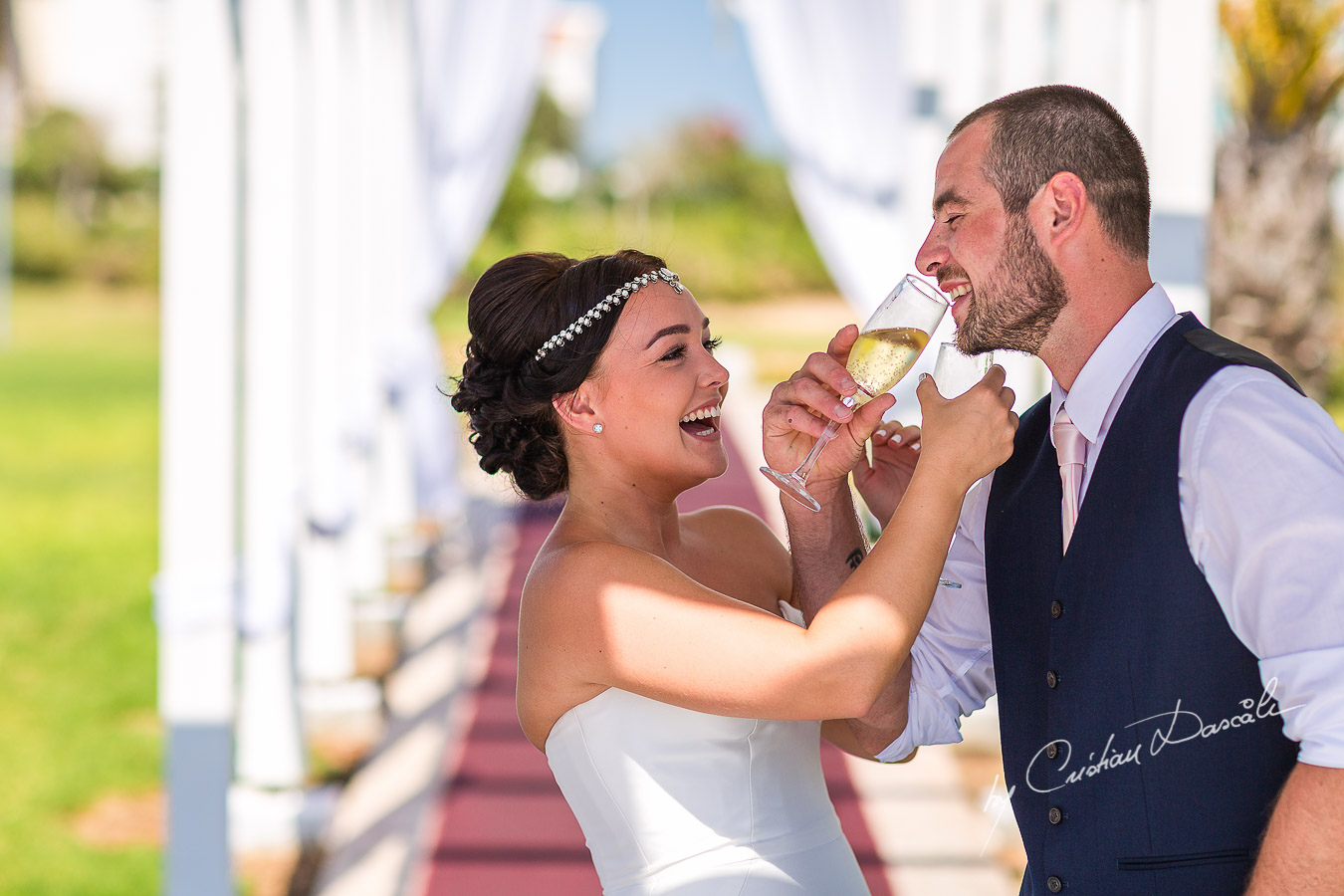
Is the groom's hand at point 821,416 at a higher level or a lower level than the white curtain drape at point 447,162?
lower

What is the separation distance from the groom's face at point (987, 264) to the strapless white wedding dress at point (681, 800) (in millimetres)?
788

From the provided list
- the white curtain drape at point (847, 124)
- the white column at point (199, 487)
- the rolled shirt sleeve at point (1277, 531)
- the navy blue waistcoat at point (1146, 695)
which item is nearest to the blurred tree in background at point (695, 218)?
the white curtain drape at point (847, 124)

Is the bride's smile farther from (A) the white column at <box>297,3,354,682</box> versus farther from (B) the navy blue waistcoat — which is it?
(A) the white column at <box>297,3,354,682</box>

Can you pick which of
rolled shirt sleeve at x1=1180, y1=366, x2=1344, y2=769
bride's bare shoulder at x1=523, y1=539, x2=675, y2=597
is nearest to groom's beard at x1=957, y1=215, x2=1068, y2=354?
rolled shirt sleeve at x1=1180, y1=366, x2=1344, y2=769

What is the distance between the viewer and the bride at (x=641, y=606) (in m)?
1.81

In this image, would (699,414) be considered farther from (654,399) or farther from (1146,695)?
(1146,695)

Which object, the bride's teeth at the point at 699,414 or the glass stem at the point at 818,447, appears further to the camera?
the bride's teeth at the point at 699,414

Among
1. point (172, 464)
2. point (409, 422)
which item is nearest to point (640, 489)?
point (172, 464)

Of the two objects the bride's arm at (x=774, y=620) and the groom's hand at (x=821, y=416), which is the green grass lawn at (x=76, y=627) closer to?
the bride's arm at (x=774, y=620)

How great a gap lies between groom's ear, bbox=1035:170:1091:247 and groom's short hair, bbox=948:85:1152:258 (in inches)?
0.5

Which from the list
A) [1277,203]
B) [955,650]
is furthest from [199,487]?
[1277,203]

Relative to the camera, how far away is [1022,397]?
202 inches

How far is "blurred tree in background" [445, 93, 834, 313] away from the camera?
103 ft

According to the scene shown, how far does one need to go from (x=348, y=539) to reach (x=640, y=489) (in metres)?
4.85
